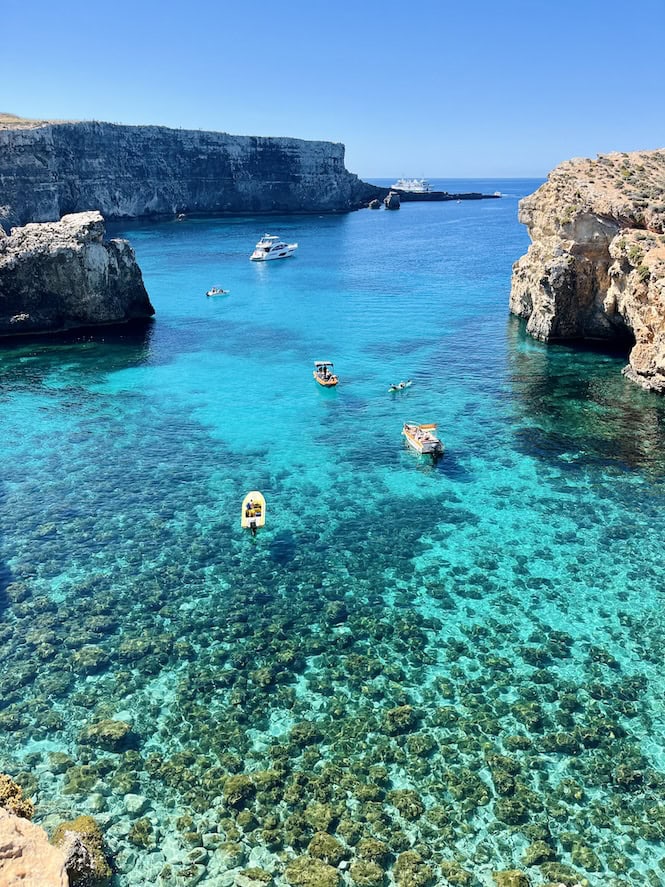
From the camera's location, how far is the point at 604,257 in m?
48.0

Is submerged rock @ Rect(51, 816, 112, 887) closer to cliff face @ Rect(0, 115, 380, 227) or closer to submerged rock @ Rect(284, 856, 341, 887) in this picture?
submerged rock @ Rect(284, 856, 341, 887)

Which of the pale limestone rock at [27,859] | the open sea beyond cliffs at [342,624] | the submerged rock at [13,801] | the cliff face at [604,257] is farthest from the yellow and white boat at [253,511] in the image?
the cliff face at [604,257]

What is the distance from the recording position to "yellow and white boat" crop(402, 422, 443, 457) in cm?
3350

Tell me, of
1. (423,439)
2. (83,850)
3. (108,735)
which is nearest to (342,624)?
(108,735)

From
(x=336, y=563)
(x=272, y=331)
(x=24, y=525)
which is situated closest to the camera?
(x=336, y=563)

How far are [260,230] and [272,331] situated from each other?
3501 inches

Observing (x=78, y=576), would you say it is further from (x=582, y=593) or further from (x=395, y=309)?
(x=395, y=309)

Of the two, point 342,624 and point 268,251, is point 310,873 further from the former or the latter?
point 268,251

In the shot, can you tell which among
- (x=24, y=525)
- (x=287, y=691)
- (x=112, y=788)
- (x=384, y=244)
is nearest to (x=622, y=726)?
(x=287, y=691)

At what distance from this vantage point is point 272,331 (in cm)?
6169

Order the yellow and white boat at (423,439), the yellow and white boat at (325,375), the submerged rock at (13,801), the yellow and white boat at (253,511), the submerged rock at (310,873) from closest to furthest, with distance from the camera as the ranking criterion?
1. the submerged rock at (310,873)
2. the submerged rock at (13,801)
3. the yellow and white boat at (253,511)
4. the yellow and white boat at (423,439)
5. the yellow and white boat at (325,375)

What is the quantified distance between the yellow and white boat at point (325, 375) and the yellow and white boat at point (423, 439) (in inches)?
389

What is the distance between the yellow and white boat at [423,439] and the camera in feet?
110

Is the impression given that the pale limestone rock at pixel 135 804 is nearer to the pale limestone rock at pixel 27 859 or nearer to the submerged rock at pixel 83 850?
the submerged rock at pixel 83 850
